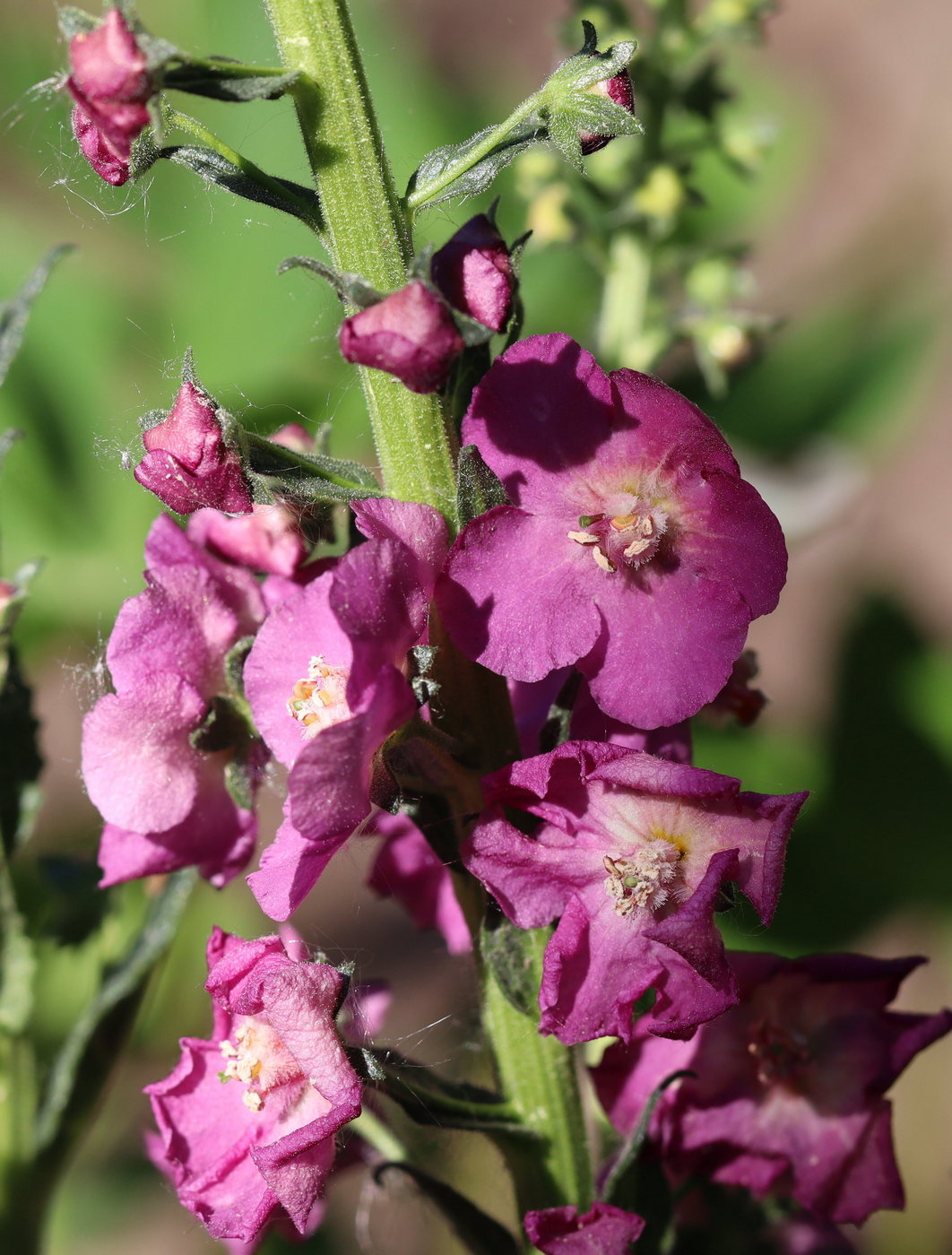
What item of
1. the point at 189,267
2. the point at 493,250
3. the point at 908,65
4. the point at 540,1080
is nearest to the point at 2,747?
the point at 540,1080

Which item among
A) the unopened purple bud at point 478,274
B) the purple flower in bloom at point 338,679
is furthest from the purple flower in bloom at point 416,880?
the unopened purple bud at point 478,274

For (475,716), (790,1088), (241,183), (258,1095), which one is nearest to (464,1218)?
(258,1095)

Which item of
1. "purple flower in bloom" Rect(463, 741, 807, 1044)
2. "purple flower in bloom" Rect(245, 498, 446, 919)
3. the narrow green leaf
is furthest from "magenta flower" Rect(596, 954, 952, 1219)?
the narrow green leaf

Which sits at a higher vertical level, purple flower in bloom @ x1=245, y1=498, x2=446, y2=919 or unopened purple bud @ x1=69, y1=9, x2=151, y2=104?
unopened purple bud @ x1=69, y1=9, x2=151, y2=104

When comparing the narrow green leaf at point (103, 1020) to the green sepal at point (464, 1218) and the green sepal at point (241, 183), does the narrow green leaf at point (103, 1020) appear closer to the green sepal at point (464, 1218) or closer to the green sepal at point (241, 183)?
the green sepal at point (464, 1218)

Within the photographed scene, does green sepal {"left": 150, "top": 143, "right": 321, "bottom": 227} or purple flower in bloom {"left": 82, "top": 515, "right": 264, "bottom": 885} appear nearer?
green sepal {"left": 150, "top": 143, "right": 321, "bottom": 227}

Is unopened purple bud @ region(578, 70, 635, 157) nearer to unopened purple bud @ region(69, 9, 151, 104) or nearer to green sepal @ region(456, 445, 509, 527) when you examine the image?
green sepal @ region(456, 445, 509, 527)

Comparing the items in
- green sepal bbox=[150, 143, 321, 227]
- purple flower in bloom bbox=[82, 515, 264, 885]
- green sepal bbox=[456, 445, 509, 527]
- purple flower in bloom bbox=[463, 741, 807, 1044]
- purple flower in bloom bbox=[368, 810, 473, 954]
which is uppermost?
green sepal bbox=[150, 143, 321, 227]
